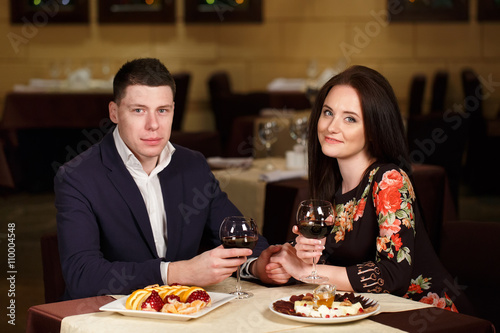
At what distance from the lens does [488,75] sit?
8.37 meters

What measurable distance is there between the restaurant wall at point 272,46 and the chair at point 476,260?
6.20m

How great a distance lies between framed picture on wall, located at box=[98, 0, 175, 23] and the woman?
6407 mm

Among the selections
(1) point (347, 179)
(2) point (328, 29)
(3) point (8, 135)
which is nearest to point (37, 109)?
(3) point (8, 135)

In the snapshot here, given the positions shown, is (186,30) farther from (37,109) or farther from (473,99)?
(473,99)

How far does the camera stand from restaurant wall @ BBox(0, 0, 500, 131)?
8.40 m

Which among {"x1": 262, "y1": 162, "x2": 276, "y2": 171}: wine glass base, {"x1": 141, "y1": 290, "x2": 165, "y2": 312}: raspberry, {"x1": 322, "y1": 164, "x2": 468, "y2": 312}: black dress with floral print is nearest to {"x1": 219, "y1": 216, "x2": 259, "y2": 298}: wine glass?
{"x1": 141, "y1": 290, "x2": 165, "y2": 312}: raspberry

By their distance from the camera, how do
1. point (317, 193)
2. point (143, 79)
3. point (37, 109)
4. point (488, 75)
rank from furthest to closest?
point (488, 75)
point (37, 109)
point (317, 193)
point (143, 79)

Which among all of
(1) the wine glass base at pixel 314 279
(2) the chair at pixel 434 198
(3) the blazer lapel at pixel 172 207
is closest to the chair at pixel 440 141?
(2) the chair at pixel 434 198

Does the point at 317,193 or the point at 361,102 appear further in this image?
the point at 317,193

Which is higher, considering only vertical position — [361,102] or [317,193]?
[361,102]

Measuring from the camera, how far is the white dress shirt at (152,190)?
2342 mm

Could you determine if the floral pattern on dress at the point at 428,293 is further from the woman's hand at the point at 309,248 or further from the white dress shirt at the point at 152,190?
the white dress shirt at the point at 152,190

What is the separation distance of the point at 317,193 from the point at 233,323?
0.88 m

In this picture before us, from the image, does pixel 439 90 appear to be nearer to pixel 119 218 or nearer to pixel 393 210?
pixel 393 210
